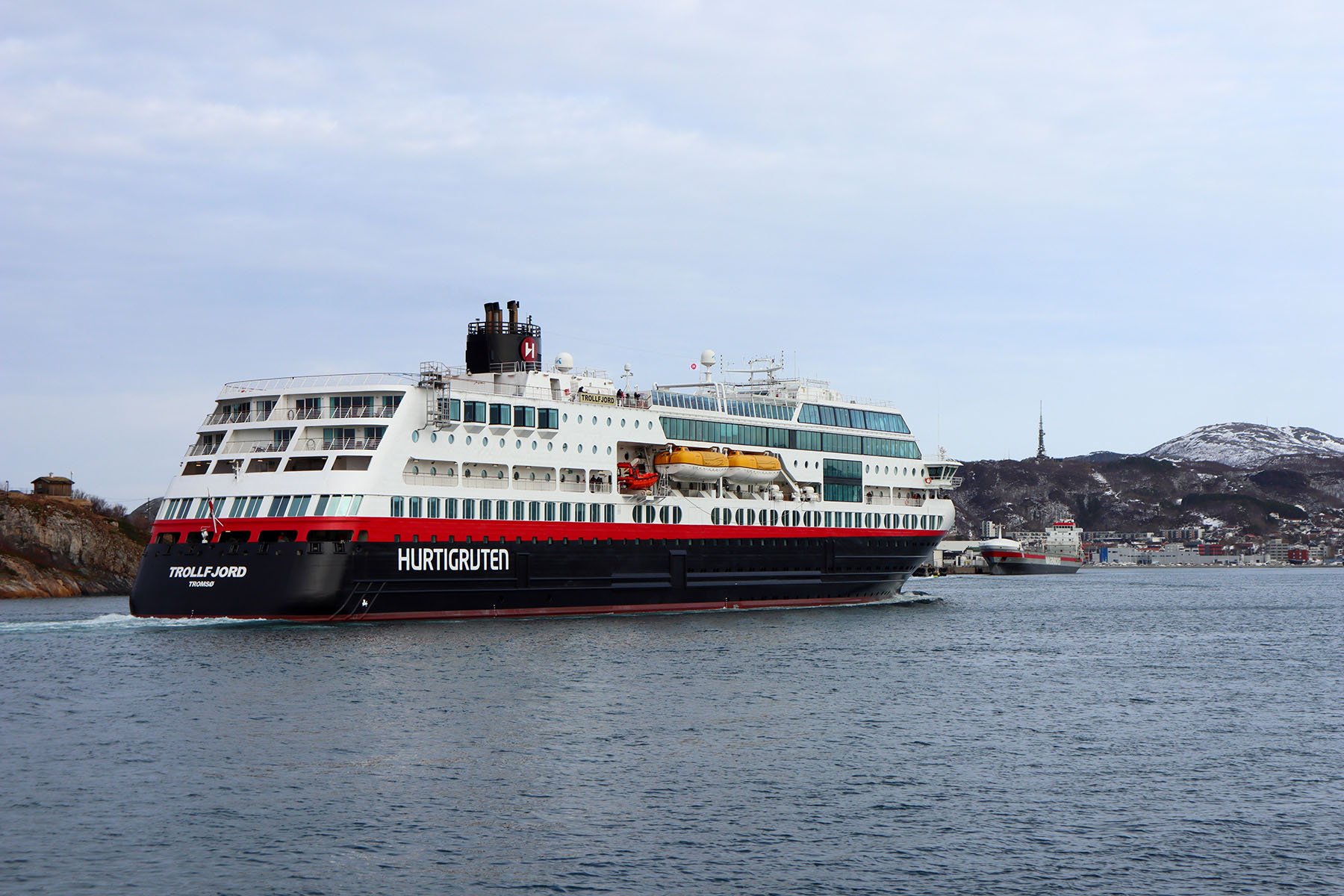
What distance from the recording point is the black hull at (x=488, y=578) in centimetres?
5131

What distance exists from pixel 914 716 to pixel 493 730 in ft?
37.3

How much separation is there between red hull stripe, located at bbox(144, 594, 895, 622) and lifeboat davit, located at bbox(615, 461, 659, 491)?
18.7 feet

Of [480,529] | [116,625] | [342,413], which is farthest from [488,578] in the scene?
[116,625]

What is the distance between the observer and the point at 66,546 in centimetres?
12038

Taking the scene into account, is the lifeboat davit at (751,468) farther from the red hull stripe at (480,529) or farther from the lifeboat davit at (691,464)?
→ the red hull stripe at (480,529)

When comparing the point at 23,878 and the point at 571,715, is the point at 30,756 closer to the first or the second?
the point at 23,878

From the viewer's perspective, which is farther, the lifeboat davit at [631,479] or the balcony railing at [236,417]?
the lifeboat davit at [631,479]

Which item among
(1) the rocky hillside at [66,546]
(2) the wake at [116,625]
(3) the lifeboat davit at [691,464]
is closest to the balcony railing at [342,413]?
(2) the wake at [116,625]

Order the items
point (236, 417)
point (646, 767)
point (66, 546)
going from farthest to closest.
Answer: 1. point (66, 546)
2. point (236, 417)
3. point (646, 767)

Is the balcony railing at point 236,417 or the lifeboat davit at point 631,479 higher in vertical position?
the balcony railing at point 236,417

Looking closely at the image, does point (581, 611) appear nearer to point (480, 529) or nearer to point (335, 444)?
point (480, 529)

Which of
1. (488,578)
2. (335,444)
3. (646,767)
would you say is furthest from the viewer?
(488,578)

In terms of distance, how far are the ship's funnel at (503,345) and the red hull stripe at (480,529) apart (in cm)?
903

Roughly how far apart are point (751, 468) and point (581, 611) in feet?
45.6
